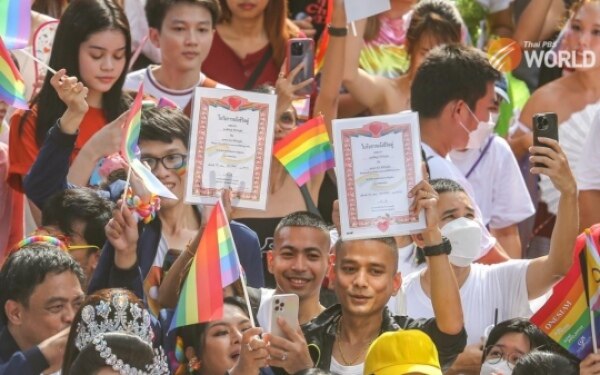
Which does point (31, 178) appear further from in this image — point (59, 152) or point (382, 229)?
point (382, 229)

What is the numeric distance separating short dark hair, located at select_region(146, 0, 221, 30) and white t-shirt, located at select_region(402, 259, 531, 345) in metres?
2.06

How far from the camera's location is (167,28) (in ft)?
31.0

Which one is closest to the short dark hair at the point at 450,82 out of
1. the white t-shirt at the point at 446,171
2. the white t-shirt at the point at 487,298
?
the white t-shirt at the point at 446,171

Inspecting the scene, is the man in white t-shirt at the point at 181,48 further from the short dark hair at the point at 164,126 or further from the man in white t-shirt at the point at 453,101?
the man in white t-shirt at the point at 453,101

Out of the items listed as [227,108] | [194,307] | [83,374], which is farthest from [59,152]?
[83,374]

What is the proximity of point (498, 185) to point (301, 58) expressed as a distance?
1.45 metres

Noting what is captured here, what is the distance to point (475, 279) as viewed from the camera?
8.32 metres

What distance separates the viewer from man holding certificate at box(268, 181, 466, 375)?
7469 millimetres

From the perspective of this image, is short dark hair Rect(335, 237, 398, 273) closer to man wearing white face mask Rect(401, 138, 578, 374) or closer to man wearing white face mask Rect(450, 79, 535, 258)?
man wearing white face mask Rect(401, 138, 578, 374)

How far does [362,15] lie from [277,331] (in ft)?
8.19

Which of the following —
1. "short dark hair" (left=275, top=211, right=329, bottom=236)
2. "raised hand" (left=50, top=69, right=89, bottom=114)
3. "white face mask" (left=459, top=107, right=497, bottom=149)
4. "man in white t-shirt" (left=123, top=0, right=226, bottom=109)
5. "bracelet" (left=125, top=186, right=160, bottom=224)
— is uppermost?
"man in white t-shirt" (left=123, top=0, right=226, bottom=109)

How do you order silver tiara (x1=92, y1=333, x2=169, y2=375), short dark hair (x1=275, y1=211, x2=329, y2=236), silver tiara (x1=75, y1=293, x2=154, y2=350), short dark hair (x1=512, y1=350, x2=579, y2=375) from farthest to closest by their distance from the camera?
1. short dark hair (x1=275, y1=211, x2=329, y2=236)
2. short dark hair (x1=512, y1=350, x2=579, y2=375)
3. silver tiara (x1=75, y1=293, x2=154, y2=350)
4. silver tiara (x1=92, y1=333, x2=169, y2=375)

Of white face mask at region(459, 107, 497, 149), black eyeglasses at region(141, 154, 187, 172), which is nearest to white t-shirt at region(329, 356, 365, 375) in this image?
black eyeglasses at region(141, 154, 187, 172)

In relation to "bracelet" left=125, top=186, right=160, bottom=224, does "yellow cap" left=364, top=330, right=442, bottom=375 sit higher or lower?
lower
